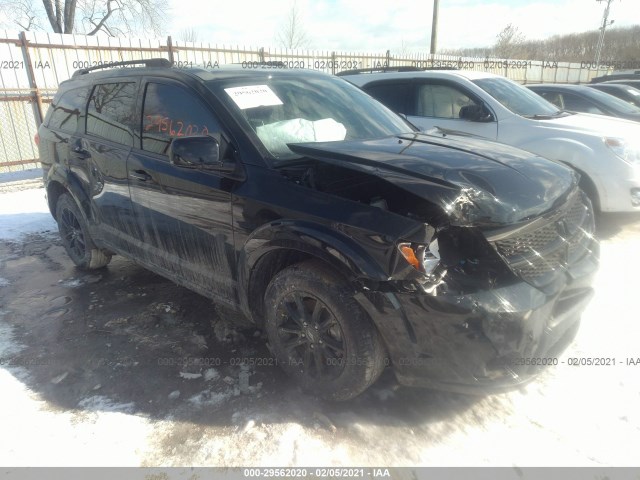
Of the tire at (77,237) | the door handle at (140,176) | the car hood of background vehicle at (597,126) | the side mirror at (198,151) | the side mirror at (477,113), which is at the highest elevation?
the side mirror at (198,151)

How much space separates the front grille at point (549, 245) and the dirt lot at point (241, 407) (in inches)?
31.0

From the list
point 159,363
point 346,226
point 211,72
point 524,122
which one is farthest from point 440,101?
point 159,363

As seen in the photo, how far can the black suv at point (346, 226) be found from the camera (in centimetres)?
212

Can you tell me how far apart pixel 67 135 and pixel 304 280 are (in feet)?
10.5

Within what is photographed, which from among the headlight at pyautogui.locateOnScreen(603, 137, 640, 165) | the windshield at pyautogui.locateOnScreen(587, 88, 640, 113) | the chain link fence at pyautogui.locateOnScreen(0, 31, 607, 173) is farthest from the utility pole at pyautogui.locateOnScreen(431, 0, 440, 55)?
the headlight at pyautogui.locateOnScreen(603, 137, 640, 165)

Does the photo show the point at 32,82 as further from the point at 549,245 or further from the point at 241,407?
the point at 549,245

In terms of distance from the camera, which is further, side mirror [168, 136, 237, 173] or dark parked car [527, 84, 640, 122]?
dark parked car [527, 84, 640, 122]

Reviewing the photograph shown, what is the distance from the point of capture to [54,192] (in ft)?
15.6

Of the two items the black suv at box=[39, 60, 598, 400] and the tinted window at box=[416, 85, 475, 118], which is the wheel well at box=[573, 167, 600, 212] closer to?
the tinted window at box=[416, 85, 475, 118]

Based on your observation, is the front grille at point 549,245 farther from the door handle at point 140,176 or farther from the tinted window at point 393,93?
the tinted window at point 393,93

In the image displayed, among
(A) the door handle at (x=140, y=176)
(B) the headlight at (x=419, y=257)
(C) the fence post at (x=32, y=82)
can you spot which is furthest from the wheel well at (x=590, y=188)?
(C) the fence post at (x=32, y=82)

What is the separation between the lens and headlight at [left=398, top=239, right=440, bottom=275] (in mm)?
2092

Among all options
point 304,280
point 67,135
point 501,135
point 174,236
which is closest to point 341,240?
point 304,280

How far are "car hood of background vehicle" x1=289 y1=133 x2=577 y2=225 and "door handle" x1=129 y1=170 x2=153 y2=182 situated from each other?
51.0 inches
